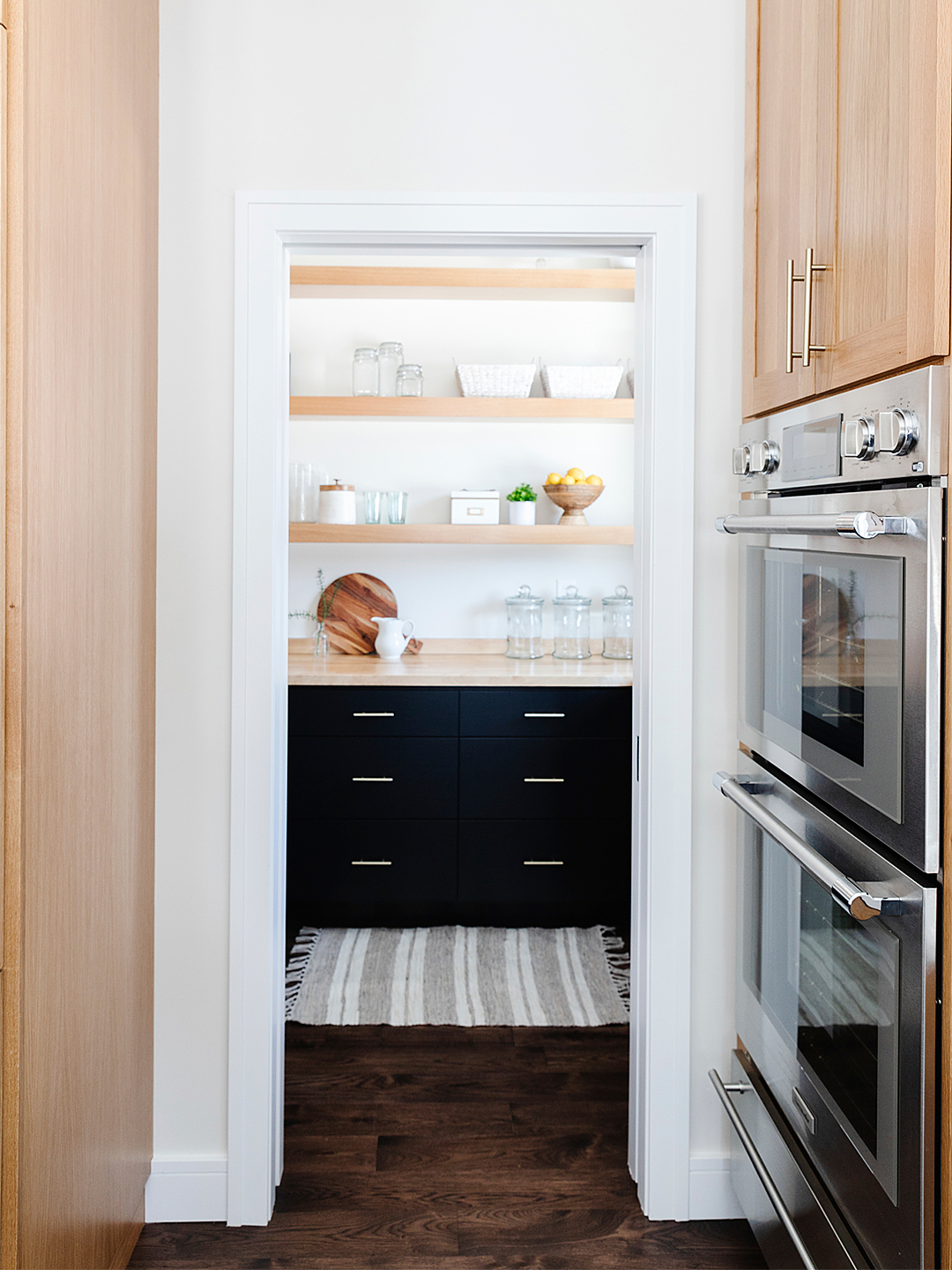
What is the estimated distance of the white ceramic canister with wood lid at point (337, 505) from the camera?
12.3ft

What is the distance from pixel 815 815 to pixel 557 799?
1.94m

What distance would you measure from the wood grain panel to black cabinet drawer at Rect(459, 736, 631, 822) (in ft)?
5.08

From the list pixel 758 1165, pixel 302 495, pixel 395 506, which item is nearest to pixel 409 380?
pixel 395 506

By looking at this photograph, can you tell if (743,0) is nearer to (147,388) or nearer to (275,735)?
(147,388)

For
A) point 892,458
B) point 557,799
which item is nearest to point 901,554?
point 892,458

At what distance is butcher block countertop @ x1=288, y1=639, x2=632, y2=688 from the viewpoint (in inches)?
134

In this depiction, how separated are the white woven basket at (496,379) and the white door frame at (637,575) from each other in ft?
5.33

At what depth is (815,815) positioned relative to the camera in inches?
60.2

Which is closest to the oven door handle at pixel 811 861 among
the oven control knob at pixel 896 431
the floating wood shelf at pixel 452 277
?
the oven control knob at pixel 896 431

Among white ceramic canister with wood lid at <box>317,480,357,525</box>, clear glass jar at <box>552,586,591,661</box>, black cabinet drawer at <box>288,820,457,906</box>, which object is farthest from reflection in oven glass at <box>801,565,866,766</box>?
white ceramic canister with wood lid at <box>317,480,357,525</box>

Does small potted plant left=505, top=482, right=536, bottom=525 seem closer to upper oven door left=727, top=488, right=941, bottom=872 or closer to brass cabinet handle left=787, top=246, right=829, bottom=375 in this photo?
upper oven door left=727, top=488, right=941, bottom=872

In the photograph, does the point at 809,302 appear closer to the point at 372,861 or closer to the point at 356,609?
the point at 372,861

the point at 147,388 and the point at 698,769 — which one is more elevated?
the point at 147,388

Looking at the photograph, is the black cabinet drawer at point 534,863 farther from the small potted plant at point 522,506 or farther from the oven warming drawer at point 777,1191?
the oven warming drawer at point 777,1191
